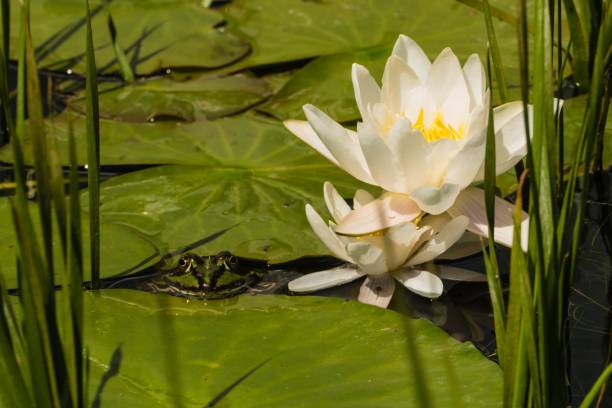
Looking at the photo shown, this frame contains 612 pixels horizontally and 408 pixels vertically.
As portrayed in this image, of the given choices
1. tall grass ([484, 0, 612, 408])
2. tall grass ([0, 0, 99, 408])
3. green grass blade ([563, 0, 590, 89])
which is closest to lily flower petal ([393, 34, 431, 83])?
green grass blade ([563, 0, 590, 89])

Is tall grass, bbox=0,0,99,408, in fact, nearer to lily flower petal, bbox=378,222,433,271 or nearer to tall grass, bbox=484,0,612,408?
tall grass, bbox=484,0,612,408

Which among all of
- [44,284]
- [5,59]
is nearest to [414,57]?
[5,59]

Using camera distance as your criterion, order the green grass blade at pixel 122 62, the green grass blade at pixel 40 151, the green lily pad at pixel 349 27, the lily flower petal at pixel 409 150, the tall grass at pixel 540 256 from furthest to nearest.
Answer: the green lily pad at pixel 349 27, the green grass blade at pixel 122 62, the lily flower petal at pixel 409 150, the tall grass at pixel 540 256, the green grass blade at pixel 40 151

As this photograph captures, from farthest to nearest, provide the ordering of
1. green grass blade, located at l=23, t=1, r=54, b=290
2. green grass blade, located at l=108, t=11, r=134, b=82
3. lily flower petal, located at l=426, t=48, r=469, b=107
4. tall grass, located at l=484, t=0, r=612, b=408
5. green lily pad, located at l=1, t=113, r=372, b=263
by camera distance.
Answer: green grass blade, located at l=108, t=11, r=134, b=82 → green lily pad, located at l=1, t=113, r=372, b=263 → lily flower petal, located at l=426, t=48, r=469, b=107 → tall grass, located at l=484, t=0, r=612, b=408 → green grass blade, located at l=23, t=1, r=54, b=290

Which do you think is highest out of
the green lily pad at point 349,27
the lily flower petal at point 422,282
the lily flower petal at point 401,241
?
the green lily pad at point 349,27

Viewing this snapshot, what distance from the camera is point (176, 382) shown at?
1717 mm

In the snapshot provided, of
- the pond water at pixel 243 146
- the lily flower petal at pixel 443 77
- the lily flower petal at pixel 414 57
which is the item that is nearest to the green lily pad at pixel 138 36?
the pond water at pixel 243 146

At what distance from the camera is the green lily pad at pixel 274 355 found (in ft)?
5.47

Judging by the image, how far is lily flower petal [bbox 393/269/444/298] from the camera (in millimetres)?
2055

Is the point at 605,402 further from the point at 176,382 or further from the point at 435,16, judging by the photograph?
the point at 435,16

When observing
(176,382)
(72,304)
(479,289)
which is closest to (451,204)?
(479,289)

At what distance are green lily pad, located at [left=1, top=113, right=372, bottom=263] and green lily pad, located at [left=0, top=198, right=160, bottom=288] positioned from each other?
0.05 meters

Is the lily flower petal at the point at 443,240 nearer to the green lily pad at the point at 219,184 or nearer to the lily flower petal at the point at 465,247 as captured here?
the lily flower petal at the point at 465,247

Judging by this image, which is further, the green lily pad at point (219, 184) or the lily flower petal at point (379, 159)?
the green lily pad at point (219, 184)
